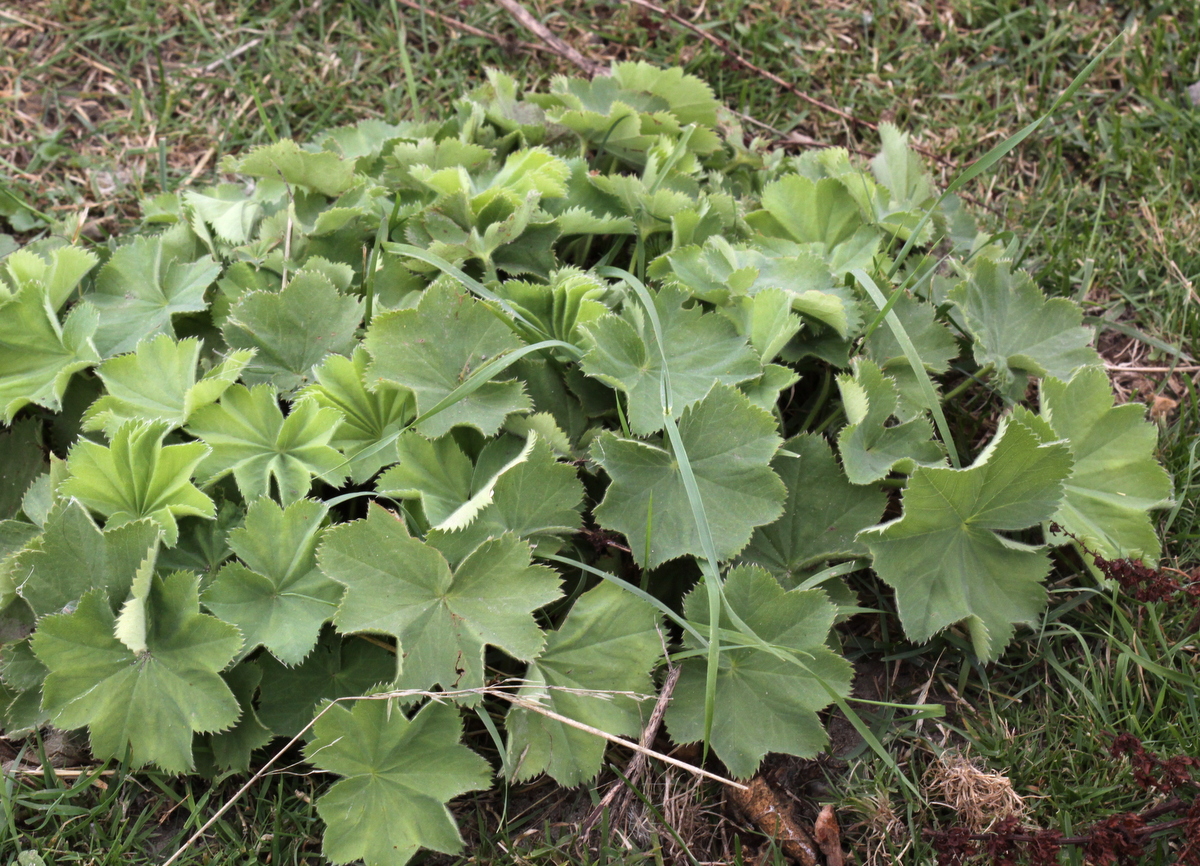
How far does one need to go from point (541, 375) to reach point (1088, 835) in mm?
1013

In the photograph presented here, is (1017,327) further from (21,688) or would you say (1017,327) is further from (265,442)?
(21,688)

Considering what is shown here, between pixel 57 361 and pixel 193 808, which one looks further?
pixel 57 361

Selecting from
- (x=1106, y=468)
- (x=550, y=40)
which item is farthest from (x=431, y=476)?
(x=550, y=40)

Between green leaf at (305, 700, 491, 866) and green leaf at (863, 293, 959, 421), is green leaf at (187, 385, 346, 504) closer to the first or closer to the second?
green leaf at (305, 700, 491, 866)

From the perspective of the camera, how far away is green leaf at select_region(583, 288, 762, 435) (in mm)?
1364

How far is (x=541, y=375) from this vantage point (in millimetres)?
1454

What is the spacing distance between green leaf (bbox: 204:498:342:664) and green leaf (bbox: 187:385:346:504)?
0.05m

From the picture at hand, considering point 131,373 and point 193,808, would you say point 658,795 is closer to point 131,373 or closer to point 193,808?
point 193,808

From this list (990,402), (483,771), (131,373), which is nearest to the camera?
(483,771)

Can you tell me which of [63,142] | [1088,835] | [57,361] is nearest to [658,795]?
[1088,835]

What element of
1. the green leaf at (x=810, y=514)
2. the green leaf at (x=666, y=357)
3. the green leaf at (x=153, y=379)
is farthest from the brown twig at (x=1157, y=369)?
the green leaf at (x=153, y=379)

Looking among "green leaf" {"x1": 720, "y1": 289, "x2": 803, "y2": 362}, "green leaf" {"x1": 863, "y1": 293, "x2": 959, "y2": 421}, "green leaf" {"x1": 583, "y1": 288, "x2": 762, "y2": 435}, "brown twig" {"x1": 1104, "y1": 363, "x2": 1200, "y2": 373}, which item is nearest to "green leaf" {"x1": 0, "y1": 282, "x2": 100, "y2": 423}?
"green leaf" {"x1": 583, "y1": 288, "x2": 762, "y2": 435}

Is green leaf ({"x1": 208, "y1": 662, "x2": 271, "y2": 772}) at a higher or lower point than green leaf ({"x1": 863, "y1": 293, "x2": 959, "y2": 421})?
A: lower

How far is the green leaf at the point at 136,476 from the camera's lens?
4.29 ft
